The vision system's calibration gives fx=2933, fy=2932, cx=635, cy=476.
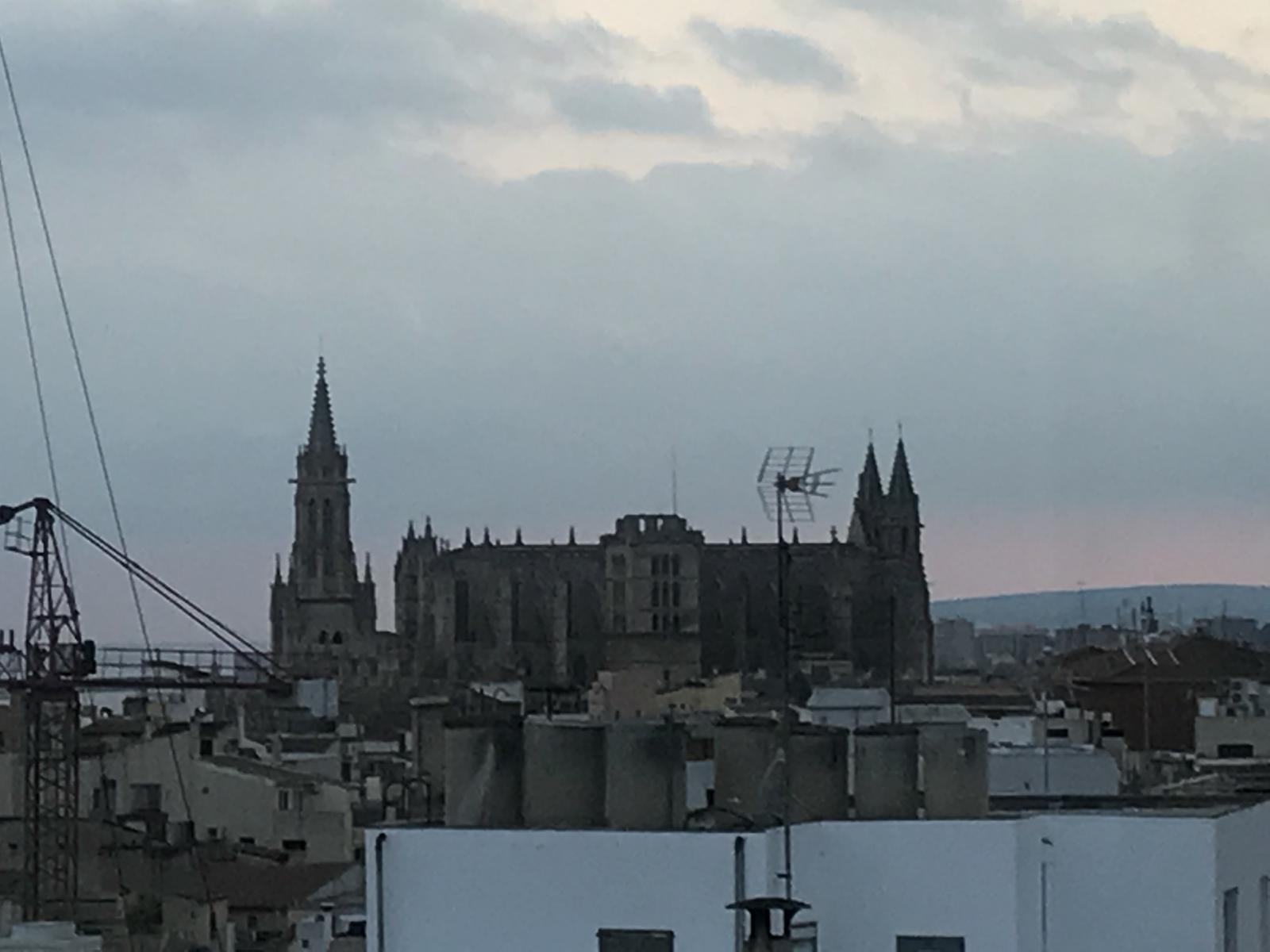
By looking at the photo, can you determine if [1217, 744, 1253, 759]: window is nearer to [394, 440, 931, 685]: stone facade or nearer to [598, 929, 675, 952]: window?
[598, 929, 675, 952]: window

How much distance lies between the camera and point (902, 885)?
1602 centimetres

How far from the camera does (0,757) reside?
2009 inches

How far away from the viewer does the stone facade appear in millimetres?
134125

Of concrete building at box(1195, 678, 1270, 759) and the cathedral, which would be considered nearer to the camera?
concrete building at box(1195, 678, 1270, 759)

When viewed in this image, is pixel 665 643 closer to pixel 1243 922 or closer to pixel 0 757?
pixel 0 757

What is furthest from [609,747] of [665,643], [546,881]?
[665,643]

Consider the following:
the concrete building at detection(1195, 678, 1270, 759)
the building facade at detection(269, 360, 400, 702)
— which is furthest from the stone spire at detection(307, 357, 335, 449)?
the concrete building at detection(1195, 678, 1270, 759)

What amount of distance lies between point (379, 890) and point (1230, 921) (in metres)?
4.80

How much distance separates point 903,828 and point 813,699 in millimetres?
28864

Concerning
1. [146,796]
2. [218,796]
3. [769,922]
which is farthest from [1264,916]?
[146,796]

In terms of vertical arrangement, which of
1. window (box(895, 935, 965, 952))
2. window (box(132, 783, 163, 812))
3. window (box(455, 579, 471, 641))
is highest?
window (box(455, 579, 471, 641))

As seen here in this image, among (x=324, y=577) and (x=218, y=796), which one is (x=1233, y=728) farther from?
(x=324, y=577)

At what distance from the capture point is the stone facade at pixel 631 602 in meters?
134

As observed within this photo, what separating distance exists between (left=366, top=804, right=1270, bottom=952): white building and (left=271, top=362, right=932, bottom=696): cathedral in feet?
364
